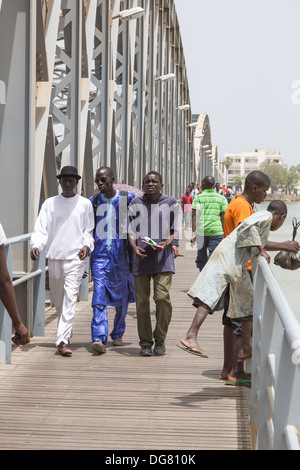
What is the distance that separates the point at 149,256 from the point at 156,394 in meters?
1.64

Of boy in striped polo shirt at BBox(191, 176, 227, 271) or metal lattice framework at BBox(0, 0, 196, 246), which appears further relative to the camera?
boy in striped polo shirt at BBox(191, 176, 227, 271)

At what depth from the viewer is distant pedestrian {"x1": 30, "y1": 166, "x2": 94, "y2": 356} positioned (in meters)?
7.52

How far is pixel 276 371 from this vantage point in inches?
149

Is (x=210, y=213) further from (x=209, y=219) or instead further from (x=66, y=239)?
(x=66, y=239)

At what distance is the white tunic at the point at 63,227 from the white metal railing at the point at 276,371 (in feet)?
8.09

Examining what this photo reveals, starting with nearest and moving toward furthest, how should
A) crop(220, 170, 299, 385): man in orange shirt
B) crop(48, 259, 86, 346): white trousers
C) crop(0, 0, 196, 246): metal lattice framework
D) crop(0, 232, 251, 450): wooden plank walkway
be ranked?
1. crop(0, 232, 251, 450): wooden plank walkway
2. crop(220, 170, 299, 385): man in orange shirt
3. crop(48, 259, 86, 346): white trousers
4. crop(0, 0, 196, 246): metal lattice framework

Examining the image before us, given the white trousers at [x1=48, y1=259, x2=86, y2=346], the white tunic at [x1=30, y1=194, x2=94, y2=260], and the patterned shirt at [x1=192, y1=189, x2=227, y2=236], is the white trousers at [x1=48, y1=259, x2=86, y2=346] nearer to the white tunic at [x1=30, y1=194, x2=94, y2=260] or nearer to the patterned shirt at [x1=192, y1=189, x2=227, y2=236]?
the white tunic at [x1=30, y1=194, x2=94, y2=260]

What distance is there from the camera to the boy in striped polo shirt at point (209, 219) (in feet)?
37.9

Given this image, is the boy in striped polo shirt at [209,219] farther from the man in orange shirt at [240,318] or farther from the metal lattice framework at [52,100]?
the man in orange shirt at [240,318]

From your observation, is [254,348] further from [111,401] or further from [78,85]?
[78,85]

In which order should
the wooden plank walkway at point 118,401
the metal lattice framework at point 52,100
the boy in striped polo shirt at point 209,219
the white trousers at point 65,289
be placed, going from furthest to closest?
the boy in striped polo shirt at point 209,219 → the metal lattice framework at point 52,100 → the white trousers at point 65,289 → the wooden plank walkway at point 118,401

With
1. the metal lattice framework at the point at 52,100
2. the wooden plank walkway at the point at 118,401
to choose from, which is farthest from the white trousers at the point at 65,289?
the metal lattice framework at the point at 52,100

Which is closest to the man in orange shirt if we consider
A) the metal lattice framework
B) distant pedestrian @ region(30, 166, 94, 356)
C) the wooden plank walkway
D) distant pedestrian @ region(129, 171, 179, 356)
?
the wooden plank walkway
